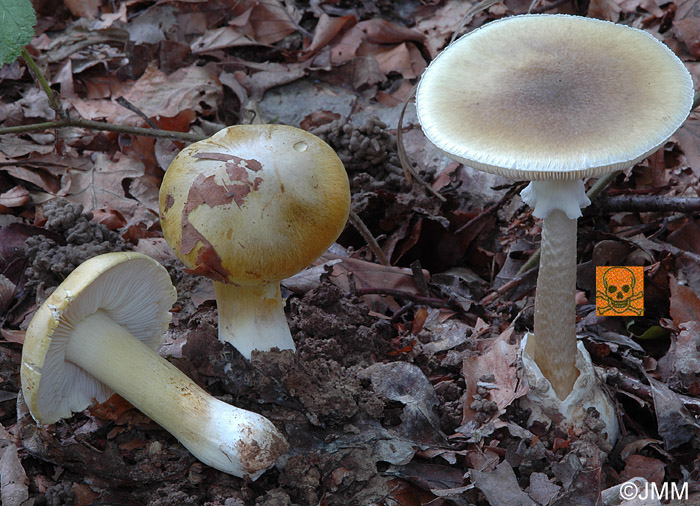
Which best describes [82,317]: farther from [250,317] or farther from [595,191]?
[595,191]

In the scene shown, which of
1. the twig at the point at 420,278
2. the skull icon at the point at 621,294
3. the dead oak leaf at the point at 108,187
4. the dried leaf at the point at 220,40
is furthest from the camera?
the dried leaf at the point at 220,40

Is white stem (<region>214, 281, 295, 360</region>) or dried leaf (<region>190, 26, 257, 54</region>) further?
dried leaf (<region>190, 26, 257, 54</region>)

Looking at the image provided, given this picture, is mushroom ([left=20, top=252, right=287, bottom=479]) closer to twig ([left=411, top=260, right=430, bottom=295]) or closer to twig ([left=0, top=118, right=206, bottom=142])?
twig ([left=0, top=118, right=206, bottom=142])

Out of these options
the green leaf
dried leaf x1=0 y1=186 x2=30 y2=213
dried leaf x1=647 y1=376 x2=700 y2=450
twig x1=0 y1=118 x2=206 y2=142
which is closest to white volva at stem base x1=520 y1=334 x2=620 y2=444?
dried leaf x1=647 y1=376 x2=700 y2=450

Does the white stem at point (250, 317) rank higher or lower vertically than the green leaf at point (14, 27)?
lower

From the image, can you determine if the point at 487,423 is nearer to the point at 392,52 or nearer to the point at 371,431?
the point at 371,431

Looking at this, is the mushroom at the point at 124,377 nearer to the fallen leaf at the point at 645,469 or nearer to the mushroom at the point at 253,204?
the mushroom at the point at 253,204

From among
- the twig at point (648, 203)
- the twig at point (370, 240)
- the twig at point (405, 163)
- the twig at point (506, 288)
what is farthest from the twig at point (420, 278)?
the twig at point (648, 203)
